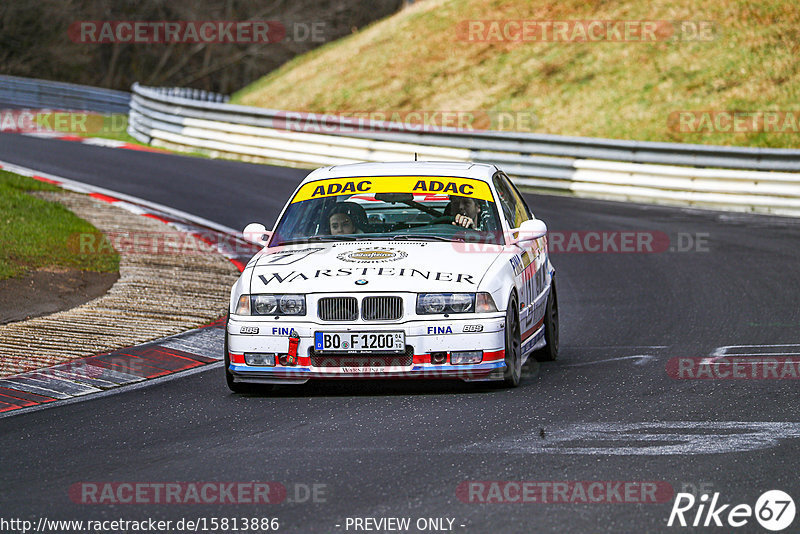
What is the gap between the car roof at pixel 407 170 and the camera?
31.7ft

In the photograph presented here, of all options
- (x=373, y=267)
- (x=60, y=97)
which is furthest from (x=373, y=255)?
(x=60, y=97)

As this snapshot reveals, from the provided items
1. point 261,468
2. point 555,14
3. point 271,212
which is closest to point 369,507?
point 261,468

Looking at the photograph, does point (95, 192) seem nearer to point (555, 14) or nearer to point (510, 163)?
point (510, 163)

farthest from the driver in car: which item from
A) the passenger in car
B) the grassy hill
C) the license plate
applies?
the grassy hill

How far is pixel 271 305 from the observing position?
8.23 metres

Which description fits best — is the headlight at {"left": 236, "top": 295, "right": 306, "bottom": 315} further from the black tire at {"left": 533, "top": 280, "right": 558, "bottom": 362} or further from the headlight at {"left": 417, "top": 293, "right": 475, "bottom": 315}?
the black tire at {"left": 533, "top": 280, "right": 558, "bottom": 362}

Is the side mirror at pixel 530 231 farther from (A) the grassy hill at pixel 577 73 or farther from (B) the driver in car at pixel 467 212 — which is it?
(A) the grassy hill at pixel 577 73

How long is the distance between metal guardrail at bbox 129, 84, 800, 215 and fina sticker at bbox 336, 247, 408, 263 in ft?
44.2

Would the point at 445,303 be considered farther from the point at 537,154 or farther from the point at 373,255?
the point at 537,154

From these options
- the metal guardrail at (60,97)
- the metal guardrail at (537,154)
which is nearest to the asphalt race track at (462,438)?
the metal guardrail at (537,154)

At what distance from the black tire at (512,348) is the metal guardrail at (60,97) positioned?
31.2 metres

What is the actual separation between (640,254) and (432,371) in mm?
8735

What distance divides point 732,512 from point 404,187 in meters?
4.68

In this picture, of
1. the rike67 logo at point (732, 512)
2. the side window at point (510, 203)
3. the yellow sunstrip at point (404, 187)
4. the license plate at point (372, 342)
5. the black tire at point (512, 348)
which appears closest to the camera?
the rike67 logo at point (732, 512)
